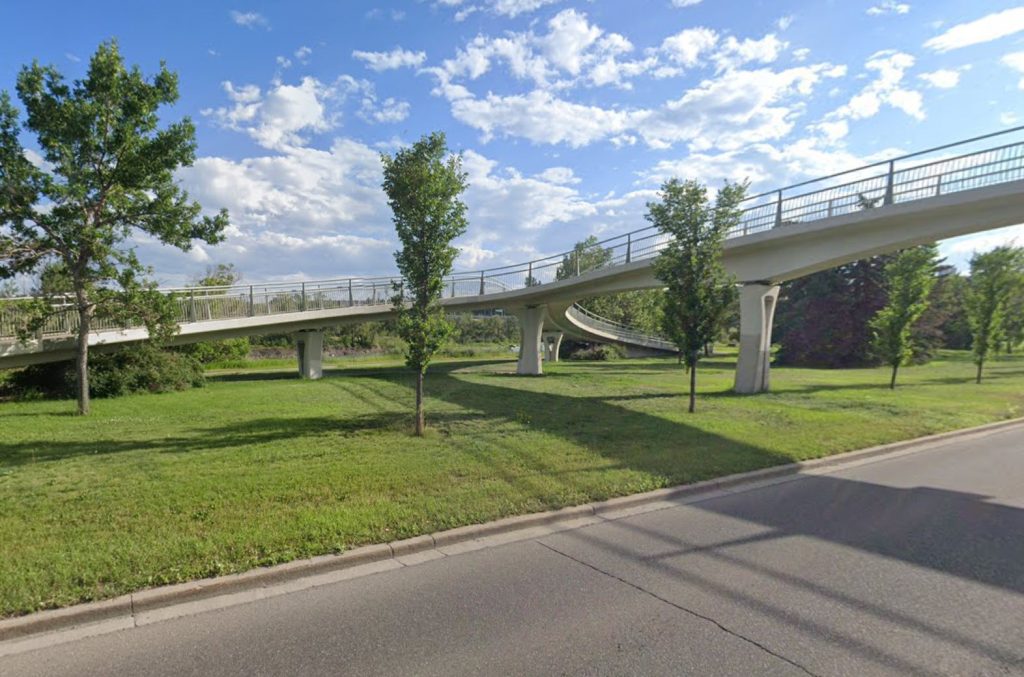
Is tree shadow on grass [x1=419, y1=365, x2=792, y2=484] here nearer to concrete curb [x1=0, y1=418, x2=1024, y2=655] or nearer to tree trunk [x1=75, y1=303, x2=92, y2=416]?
concrete curb [x1=0, y1=418, x2=1024, y2=655]

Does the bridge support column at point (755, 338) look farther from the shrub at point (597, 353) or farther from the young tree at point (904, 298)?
the shrub at point (597, 353)

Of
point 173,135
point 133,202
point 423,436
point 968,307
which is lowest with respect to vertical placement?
point 423,436

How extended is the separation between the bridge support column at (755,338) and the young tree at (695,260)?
5182mm

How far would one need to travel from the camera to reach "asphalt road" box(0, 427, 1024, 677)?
3305 millimetres

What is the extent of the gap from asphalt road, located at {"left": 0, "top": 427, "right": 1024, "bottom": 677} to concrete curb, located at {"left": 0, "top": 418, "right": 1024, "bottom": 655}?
30cm

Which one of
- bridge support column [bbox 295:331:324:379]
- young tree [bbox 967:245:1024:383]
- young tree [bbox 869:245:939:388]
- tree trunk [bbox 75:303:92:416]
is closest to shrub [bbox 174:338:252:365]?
bridge support column [bbox 295:331:324:379]

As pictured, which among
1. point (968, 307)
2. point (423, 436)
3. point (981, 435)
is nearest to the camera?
point (423, 436)

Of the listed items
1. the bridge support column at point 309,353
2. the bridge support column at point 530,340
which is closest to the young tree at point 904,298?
the bridge support column at point 530,340

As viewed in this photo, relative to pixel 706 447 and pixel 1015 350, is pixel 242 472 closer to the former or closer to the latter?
pixel 706 447

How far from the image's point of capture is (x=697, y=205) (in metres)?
13.1

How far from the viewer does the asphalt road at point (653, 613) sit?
3305mm

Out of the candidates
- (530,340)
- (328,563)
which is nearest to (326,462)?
(328,563)

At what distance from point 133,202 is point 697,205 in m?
14.3

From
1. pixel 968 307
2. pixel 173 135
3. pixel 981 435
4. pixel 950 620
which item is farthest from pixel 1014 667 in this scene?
pixel 968 307
